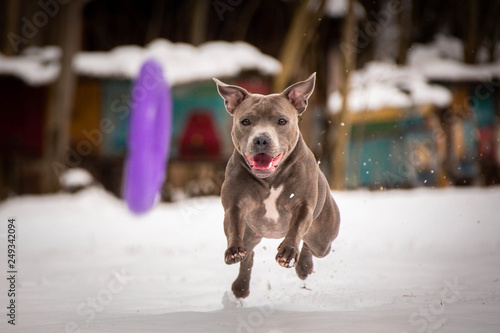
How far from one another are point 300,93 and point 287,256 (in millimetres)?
845

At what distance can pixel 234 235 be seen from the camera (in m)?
2.78

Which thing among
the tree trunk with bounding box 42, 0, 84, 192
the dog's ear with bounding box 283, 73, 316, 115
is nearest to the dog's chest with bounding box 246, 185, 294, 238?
the dog's ear with bounding box 283, 73, 316, 115

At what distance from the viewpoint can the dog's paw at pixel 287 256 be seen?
265 centimetres

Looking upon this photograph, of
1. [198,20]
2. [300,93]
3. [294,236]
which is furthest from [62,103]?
[294,236]

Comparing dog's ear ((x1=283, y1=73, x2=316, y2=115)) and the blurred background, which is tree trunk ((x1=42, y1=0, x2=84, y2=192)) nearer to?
the blurred background

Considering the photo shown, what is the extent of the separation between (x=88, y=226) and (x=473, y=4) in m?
11.6

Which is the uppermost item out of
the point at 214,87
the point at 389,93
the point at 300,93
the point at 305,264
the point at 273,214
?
the point at 300,93

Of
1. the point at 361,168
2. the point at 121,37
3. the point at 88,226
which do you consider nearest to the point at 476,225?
the point at 361,168

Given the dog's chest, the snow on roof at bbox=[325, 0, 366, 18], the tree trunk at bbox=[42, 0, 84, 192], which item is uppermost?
the dog's chest

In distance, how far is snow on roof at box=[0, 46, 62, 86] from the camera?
1287 cm

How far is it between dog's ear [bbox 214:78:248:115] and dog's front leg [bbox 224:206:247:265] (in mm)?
553

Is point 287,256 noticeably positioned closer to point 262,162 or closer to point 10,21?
point 262,162

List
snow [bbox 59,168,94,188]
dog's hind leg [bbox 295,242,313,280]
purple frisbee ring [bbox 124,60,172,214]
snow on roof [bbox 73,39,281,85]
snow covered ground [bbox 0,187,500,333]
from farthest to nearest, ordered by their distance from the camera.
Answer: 1. snow on roof [bbox 73,39,281,85]
2. snow [bbox 59,168,94,188]
3. purple frisbee ring [bbox 124,60,172,214]
4. snow covered ground [bbox 0,187,500,333]
5. dog's hind leg [bbox 295,242,313,280]

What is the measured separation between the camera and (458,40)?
17312 mm
